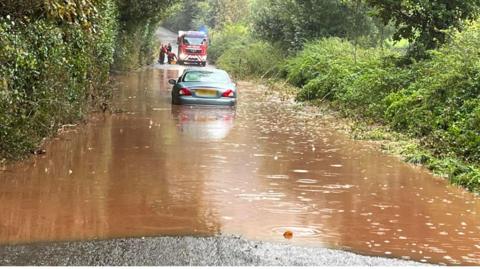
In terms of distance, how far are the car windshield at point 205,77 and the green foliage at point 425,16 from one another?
4.94m

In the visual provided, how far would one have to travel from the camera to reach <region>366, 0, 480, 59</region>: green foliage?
1759 centimetres

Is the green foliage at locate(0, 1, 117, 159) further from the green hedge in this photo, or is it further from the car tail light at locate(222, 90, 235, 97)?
the green hedge

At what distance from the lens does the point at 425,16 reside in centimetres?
1816


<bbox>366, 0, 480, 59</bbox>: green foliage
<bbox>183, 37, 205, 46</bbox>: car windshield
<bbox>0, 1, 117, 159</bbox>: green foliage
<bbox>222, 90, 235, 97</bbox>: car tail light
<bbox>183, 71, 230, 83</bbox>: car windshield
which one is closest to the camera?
<bbox>0, 1, 117, 159</bbox>: green foliage

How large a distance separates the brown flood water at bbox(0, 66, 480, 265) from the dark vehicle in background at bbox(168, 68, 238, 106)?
168 inches

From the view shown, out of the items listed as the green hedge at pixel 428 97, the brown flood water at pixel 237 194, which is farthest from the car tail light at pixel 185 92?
the green hedge at pixel 428 97

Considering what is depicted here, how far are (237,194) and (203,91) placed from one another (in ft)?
33.1

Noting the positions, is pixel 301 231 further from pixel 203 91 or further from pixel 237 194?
pixel 203 91

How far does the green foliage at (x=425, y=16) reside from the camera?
693 inches

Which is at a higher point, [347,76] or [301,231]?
[347,76]

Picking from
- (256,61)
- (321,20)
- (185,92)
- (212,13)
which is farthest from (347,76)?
(212,13)

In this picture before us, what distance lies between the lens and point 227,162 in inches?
426

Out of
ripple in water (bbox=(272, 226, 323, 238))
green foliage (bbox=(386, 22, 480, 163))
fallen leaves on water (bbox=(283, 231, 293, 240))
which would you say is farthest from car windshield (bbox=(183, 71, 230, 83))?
fallen leaves on water (bbox=(283, 231, 293, 240))

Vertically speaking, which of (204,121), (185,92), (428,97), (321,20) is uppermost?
(321,20)
